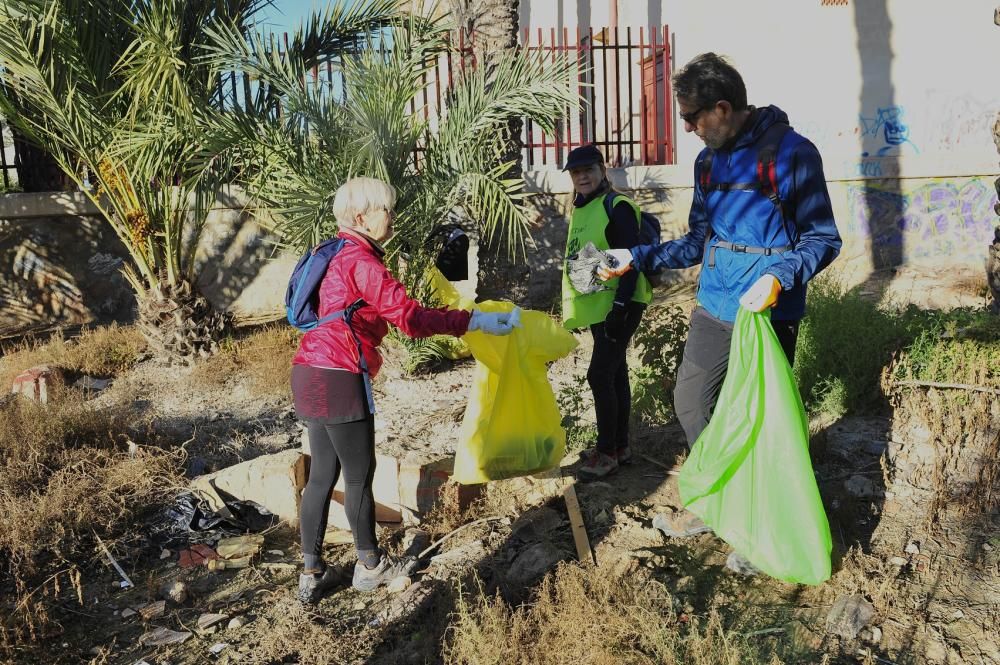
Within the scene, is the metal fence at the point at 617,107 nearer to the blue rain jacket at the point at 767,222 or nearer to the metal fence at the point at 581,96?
the metal fence at the point at 581,96

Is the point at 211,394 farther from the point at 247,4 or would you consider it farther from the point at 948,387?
the point at 948,387

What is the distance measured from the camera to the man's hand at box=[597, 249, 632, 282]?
3385 millimetres

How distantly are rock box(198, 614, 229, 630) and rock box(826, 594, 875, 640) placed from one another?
2.19 m

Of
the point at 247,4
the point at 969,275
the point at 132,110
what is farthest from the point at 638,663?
the point at 969,275

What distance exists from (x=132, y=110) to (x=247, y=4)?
4.24 ft

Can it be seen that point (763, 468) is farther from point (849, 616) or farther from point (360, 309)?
point (360, 309)

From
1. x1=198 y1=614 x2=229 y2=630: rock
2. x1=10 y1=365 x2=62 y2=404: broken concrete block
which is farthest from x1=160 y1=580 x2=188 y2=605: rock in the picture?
x1=10 y1=365 x2=62 y2=404: broken concrete block

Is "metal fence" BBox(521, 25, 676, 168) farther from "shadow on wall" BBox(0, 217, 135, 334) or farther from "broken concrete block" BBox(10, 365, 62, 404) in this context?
"broken concrete block" BBox(10, 365, 62, 404)

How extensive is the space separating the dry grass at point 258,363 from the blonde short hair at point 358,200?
142 inches

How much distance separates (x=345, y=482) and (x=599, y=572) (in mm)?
991

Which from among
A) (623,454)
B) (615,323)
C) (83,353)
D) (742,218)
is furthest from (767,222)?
(83,353)

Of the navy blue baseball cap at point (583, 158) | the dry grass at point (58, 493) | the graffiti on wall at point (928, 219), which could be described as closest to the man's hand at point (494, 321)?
the navy blue baseball cap at point (583, 158)

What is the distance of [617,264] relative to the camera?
341 centimetres

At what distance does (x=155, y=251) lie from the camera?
22.5 ft
